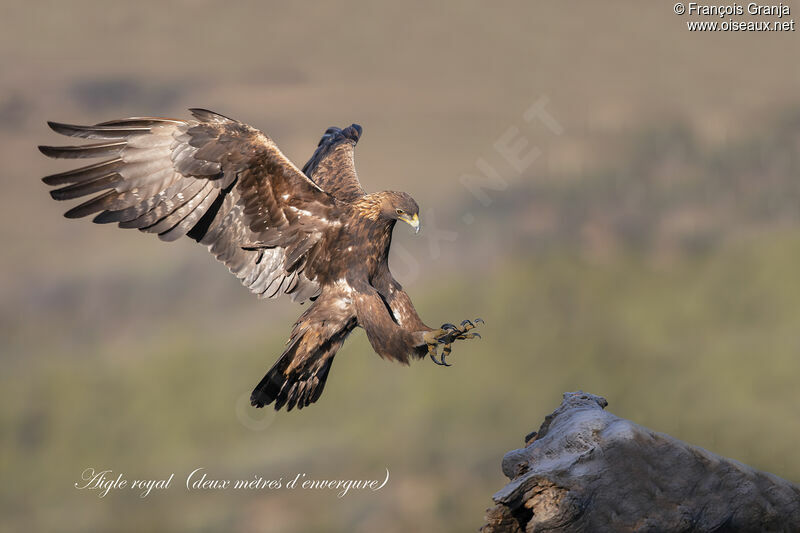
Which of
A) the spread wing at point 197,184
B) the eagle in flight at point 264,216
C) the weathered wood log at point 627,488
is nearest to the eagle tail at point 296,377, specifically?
the eagle in flight at point 264,216

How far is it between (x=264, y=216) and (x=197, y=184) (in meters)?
0.65

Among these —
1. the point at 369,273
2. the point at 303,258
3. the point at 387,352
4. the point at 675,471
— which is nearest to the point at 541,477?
the point at 675,471

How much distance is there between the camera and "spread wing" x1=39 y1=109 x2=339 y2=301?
22.0ft

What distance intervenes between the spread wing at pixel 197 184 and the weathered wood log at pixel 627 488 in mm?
2769

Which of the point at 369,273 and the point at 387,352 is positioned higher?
the point at 369,273

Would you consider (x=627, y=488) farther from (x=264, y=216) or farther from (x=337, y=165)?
(x=337, y=165)

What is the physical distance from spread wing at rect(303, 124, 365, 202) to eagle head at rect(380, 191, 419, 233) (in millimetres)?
860

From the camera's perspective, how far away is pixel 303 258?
7145mm

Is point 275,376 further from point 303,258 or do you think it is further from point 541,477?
point 541,477

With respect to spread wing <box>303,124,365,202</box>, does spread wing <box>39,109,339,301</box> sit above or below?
below

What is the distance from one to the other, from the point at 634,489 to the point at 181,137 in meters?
4.69

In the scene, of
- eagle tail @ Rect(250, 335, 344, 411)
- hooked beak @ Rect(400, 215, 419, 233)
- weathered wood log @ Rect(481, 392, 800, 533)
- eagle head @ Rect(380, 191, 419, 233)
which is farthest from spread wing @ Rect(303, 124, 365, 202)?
weathered wood log @ Rect(481, 392, 800, 533)

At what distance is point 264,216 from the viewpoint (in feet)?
23.0

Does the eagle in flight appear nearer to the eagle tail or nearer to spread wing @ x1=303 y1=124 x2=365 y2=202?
the eagle tail
